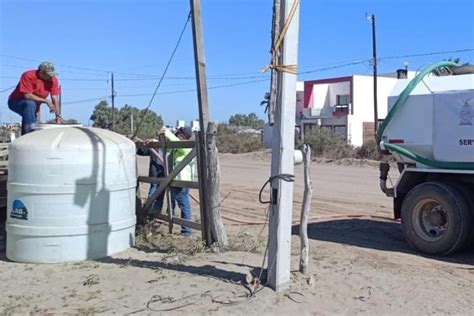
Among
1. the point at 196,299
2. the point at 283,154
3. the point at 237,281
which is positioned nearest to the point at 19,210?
the point at 196,299

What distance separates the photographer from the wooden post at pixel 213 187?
7.89 m

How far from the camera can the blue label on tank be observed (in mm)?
7148

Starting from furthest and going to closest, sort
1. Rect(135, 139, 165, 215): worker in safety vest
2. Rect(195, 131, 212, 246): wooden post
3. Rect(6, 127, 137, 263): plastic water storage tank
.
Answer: Rect(135, 139, 165, 215): worker in safety vest, Rect(195, 131, 212, 246): wooden post, Rect(6, 127, 137, 263): plastic water storage tank

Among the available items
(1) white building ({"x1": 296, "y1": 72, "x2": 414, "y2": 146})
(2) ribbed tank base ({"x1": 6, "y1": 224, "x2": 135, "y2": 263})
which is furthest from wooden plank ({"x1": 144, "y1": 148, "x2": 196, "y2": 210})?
(1) white building ({"x1": 296, "y1": 72, "x2": 414, "y2": 146})

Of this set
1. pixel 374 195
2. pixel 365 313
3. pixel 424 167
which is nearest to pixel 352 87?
pixel 374 195

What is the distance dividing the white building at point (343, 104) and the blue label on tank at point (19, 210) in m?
46.6

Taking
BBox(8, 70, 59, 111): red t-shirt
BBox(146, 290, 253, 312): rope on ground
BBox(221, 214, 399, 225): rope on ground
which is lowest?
BBox(146, 290, 253, 312): rope on ground

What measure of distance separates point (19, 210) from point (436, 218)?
18.4 feet

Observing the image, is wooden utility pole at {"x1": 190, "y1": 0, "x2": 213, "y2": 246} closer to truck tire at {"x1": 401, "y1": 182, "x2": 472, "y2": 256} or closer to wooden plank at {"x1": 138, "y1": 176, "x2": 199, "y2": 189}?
wooden plank at {"x1": 138, "y1": 176, "x2": 199, "y2": 189}

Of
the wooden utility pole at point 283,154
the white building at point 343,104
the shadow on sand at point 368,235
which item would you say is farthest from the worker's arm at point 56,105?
the white building at point 343,104

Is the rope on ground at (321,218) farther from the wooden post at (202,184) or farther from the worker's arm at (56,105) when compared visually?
the worker's arm at (56,105)

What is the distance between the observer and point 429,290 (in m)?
6.09

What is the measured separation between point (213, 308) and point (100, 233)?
2526mm

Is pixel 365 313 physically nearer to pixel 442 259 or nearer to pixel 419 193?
pixel 442 259
